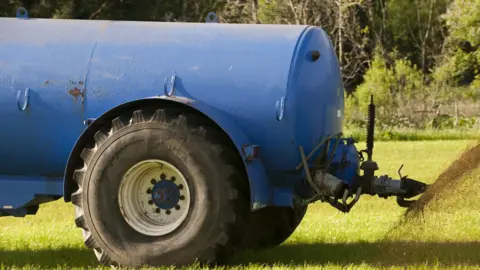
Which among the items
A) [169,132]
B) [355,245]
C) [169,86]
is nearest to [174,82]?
[169,86]

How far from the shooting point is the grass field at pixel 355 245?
274 inches

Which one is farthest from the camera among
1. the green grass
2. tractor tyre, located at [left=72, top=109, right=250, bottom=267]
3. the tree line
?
the tree line

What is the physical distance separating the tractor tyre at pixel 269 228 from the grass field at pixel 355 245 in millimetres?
133

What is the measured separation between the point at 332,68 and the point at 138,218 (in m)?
1.93

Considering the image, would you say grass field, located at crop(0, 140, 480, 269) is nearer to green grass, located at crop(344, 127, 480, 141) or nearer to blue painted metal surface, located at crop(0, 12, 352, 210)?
blue painted metal surface, located at crop(0, 12, 352, 210)

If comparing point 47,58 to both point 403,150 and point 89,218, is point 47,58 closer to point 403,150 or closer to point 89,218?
point 89,218

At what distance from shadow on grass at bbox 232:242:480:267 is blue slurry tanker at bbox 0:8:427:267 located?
17.4 inches

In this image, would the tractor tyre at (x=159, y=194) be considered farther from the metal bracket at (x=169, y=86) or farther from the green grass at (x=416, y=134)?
the green grass at (x=416, y=134)

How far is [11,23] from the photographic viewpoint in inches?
297

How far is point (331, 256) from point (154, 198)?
5.20ft

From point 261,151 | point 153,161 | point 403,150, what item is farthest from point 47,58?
point 403,150

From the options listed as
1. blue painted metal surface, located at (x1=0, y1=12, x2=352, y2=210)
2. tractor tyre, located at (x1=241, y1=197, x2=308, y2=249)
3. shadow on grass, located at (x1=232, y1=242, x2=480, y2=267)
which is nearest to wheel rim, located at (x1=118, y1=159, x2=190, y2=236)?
blue painted metal surface, located at (x1=0, y1=12, x2=352, y2=210)

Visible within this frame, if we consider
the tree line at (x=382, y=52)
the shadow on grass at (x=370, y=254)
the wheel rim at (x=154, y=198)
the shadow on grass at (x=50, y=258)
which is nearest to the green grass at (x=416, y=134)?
the tree line at (x=382, y=52)

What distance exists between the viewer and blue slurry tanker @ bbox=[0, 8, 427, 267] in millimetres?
6648
